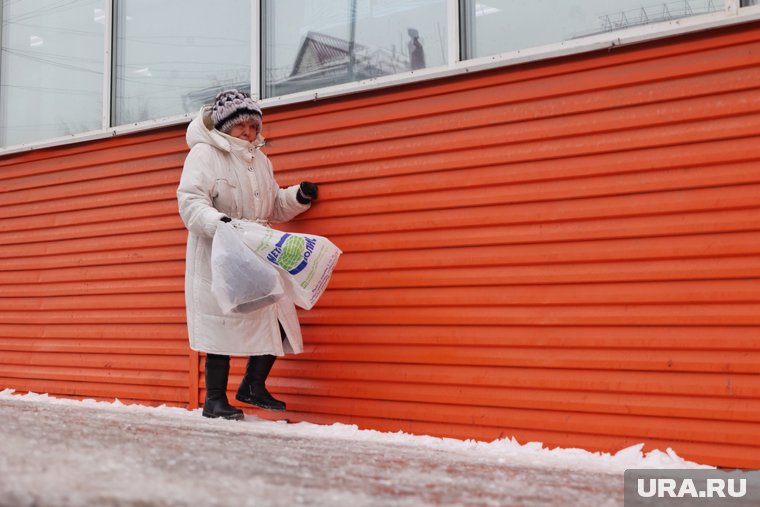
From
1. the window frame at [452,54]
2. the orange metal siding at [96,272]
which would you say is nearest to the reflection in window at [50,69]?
the window frame at [452,54]

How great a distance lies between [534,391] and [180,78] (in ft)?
10.6

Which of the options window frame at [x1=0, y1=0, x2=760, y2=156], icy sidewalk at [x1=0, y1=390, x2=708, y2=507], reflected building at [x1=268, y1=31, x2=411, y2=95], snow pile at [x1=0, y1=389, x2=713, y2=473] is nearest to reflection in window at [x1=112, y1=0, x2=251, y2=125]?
window frame at [x1=0, y1=0, x2=760, y2=156]

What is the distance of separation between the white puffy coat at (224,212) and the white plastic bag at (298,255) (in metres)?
0.20

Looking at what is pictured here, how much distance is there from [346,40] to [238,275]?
1480 mm

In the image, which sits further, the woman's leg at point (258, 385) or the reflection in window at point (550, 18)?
the woman's leg at point (258, 385)

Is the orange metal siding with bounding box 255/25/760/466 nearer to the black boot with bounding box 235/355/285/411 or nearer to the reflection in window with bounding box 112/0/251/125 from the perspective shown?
the black boot with bounding box 235/355/285/411

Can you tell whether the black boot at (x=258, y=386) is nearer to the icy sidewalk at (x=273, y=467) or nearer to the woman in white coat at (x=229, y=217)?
the woman in white coat at (x=229, y=217)

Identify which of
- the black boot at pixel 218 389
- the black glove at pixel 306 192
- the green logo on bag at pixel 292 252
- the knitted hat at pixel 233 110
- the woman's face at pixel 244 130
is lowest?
the black boot at pixel 218 389

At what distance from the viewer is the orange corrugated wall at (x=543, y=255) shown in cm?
372

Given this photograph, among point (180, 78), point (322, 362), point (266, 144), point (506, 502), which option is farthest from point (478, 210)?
point (180, 78)

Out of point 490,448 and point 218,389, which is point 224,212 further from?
point 490,448

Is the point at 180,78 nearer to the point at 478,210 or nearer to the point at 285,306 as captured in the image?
the point at 285,306

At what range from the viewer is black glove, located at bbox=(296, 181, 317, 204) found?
5027 mm

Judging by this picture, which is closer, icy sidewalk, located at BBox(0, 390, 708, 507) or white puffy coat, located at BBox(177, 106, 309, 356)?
icy sidewalk, located at BBox(0, 390, 708, 507)
